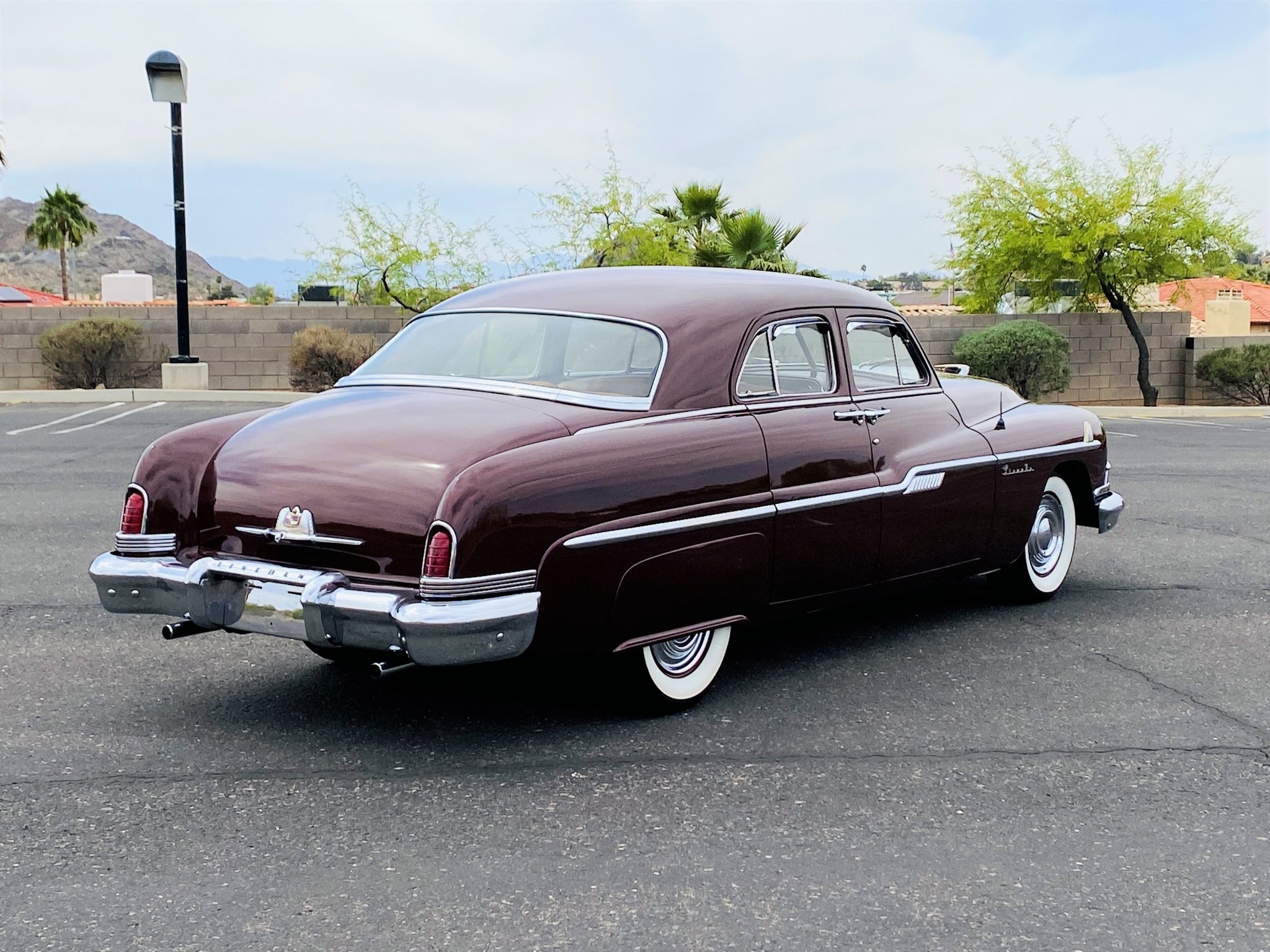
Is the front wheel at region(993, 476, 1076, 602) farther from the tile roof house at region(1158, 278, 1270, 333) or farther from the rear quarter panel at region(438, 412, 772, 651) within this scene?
the tile roof house at region(1158, 278, 1270, 333)

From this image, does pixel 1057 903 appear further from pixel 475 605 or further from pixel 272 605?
pixel 272 605

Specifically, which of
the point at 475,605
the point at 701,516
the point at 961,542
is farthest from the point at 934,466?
the point at 475,605

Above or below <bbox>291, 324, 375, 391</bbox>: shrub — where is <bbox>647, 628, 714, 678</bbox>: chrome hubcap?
below

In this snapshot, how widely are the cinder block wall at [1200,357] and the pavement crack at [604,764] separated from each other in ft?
84.9

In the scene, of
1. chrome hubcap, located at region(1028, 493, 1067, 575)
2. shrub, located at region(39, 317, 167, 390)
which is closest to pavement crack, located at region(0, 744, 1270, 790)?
chrome hubcap, located at region(1028, 493, 1067, 575)

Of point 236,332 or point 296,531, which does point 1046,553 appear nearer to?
point 296,531

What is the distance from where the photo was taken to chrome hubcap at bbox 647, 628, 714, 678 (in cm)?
493

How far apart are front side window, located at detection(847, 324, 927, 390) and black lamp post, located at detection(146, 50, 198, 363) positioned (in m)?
17.1

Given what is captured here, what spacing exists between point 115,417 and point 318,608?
1542 centimetres

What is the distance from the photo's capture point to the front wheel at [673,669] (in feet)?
15.7

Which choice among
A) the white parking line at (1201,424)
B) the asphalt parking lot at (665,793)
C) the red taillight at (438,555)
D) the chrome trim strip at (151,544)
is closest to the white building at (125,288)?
the white parking line at (1201,424)

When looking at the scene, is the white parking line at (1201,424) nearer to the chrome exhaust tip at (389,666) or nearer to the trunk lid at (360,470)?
the trunk lid at (360,470)

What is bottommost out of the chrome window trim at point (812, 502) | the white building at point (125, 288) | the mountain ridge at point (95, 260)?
the chrome window trim at point (812, 502)

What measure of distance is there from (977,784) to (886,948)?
123 centimetres
